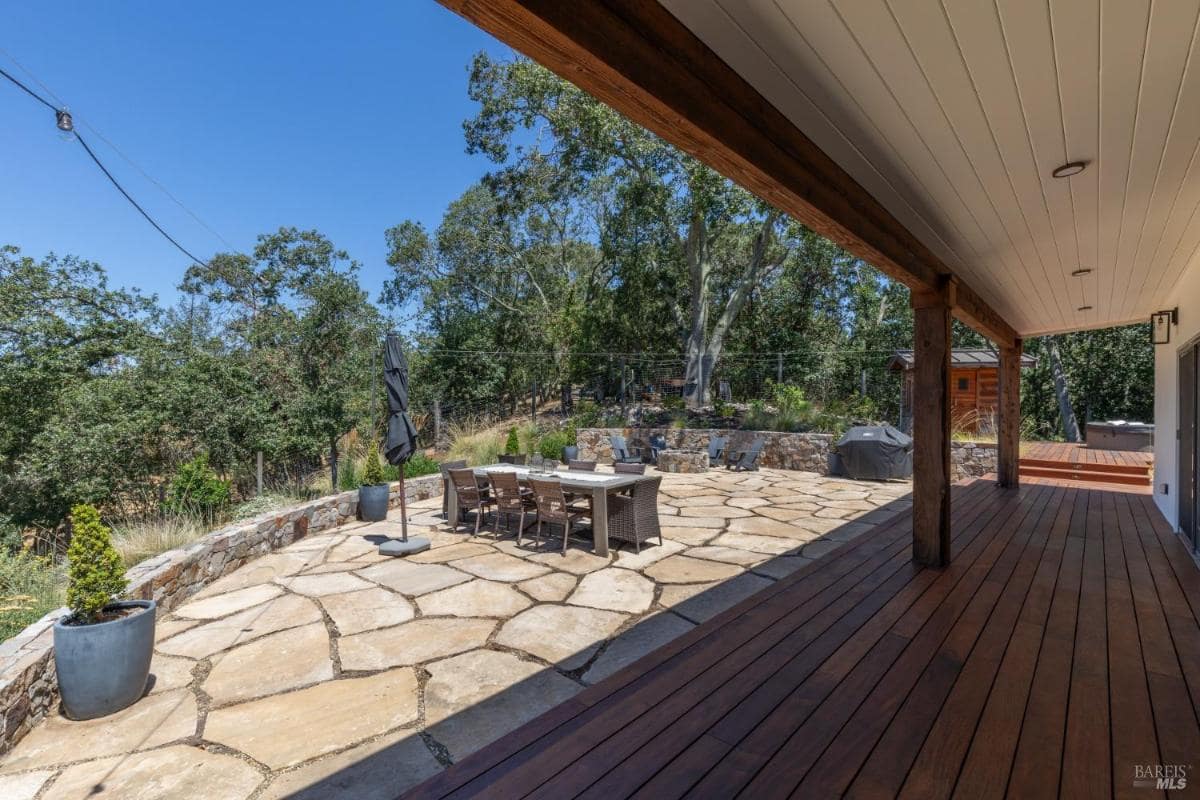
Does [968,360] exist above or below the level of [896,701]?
above

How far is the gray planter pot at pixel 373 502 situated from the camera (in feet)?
22.2

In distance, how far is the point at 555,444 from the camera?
11.0 m

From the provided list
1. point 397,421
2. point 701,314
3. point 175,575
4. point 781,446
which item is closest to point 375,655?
point 175,575

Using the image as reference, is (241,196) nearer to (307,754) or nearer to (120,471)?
(120,471)

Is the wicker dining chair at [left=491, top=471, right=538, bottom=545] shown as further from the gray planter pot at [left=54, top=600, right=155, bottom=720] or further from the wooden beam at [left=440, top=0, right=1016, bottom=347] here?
the wooden beam at [left=440, top=0, right=1016, bottom=347]

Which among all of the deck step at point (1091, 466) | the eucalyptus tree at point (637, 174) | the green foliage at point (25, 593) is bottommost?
the green foliage at point (25, 593)

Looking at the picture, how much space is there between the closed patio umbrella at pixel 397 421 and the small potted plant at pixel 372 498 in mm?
1540

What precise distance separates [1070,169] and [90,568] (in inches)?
198

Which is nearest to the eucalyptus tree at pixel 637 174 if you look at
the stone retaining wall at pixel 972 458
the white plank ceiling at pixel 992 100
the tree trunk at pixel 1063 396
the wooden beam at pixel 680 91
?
the stone retaining wall at pixel 972 458

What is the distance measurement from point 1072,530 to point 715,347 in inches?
361

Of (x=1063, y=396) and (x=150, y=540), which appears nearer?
(x=150, y=540)

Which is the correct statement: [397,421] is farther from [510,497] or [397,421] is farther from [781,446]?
[781,446]

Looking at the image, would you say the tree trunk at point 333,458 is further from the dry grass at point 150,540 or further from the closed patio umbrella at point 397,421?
the closed patio umbrella at point 397,421

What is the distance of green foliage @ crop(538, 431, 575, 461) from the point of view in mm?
10656
